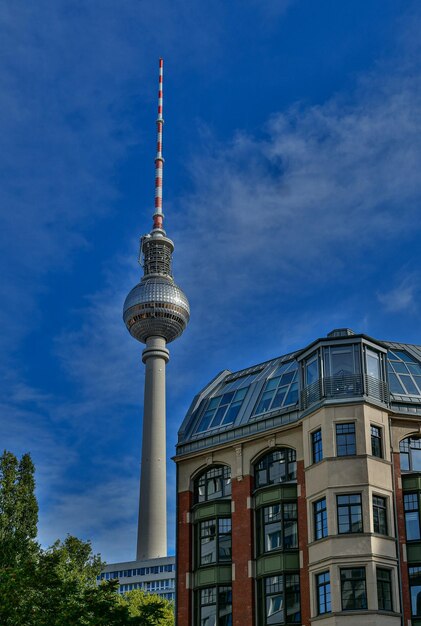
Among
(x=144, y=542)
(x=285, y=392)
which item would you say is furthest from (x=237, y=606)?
(x=144, y=542)

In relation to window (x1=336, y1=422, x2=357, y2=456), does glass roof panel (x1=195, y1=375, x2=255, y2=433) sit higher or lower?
higher

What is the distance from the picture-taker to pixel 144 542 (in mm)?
154375

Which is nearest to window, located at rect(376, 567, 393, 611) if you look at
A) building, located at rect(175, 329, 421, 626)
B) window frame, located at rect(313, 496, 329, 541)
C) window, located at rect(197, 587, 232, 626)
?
building, located at rect(175, 329, 421, 626)

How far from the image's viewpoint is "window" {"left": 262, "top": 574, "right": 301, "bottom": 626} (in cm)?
4719

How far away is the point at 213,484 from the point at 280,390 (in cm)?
676

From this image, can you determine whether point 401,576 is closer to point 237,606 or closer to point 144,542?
point 237,606

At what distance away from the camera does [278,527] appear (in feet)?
162

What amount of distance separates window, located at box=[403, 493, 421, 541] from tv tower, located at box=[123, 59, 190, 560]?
361 feet

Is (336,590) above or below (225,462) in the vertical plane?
below

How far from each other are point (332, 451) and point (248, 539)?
7.31m

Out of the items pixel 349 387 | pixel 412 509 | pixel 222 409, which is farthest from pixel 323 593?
pixel 222 409

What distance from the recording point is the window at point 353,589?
43.5 m

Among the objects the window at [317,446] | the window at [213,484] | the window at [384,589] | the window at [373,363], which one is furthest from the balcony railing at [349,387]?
the window at [384,589]

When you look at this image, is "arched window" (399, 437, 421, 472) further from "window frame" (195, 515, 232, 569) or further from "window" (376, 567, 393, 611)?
"window frame" (195, 515, 232, 569)
